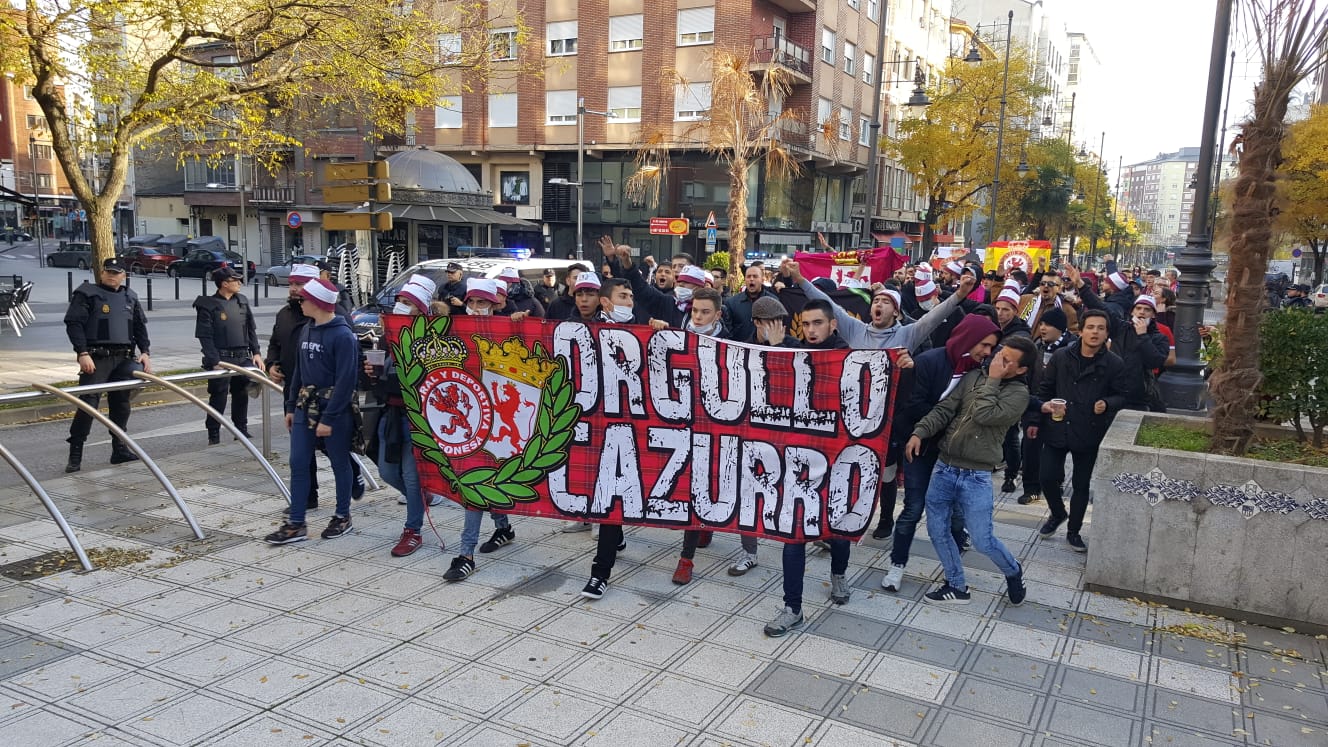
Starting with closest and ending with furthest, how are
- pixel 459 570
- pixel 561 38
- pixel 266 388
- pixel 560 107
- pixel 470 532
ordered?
1. pixel 459 570
2. pixel 470 532
3. pixel 266 388
4. pixel 561 38
5. pixel 560 107

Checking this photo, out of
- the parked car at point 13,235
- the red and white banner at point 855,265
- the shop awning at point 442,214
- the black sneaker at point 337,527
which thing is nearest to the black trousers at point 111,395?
the black sneaker at point 337,527

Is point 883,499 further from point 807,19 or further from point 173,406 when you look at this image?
point 807,19

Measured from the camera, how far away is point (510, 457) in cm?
580

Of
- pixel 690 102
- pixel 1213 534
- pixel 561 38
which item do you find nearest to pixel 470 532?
pixel 1213 534

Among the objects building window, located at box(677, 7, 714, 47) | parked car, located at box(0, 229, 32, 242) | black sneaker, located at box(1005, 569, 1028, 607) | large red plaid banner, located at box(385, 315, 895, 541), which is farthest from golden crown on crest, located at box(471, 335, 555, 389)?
parked car, located at box(0, 229, 32, 242)

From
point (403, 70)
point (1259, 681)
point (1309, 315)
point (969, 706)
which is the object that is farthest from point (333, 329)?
point (403, 70)

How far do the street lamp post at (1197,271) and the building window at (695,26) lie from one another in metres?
28.1

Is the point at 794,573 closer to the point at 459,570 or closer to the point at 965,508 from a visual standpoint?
the point at 965,508

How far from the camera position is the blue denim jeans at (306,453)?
6160 mm

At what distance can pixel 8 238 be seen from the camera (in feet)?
221

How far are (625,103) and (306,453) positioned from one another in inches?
1314

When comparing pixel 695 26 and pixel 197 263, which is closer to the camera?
pixel 695 26

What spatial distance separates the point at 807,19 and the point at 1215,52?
102 ft

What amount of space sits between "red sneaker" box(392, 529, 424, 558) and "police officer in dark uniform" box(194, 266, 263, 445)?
3.55m
